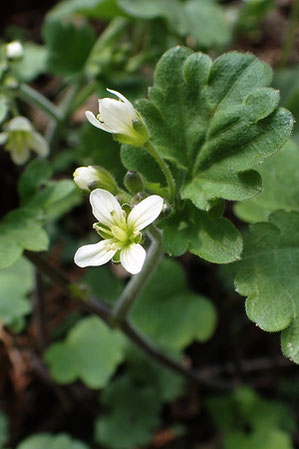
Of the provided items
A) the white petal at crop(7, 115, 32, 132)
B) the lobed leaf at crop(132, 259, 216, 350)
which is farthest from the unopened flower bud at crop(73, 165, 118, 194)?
the lobed leaf at crop(132, 259, 216, 350)

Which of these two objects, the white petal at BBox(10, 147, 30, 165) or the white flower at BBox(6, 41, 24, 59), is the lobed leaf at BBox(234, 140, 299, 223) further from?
the white flower at BBox(6, 41, 24, 59)

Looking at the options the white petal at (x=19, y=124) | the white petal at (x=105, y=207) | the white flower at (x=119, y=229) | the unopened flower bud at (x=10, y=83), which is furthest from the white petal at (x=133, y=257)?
the unopened flower bud at (x=10, y=83)

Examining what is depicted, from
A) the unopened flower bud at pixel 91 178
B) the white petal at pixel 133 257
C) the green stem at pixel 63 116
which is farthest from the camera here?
the green stem at pixel 63 116

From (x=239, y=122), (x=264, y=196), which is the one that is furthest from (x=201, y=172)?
(x=264, y=196)

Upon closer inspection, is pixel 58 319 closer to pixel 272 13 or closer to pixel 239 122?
pixel 239 122

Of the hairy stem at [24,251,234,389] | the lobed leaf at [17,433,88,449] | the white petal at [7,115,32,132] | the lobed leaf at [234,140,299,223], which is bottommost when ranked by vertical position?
the lobed leaf at [17,433,88,449]

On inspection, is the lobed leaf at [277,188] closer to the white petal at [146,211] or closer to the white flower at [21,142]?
the white petal at [146,211]
